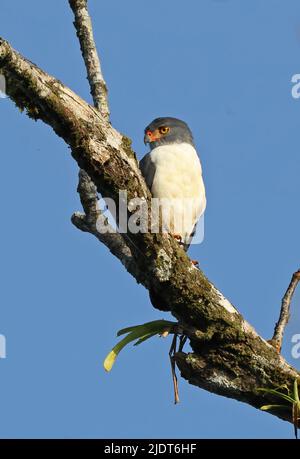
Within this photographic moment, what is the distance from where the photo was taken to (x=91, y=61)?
6137 mm

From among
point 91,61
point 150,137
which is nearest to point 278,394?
point 91,61

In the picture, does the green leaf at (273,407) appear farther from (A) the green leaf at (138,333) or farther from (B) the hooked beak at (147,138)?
(B) the hooked beak at (147,138)

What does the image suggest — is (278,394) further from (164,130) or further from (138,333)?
(164,130)

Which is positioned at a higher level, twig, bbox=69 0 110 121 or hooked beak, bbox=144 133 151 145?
hooked beak, bbox=144 133 151 145

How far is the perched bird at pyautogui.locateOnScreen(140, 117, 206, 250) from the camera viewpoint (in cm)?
694

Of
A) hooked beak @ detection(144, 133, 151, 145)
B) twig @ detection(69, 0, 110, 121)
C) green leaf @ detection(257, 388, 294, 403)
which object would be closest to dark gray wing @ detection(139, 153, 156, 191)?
hooked beak @ detection(144, 133, 151, 145)

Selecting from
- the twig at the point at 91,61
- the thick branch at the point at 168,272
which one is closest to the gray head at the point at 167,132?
the twig at the point at 91,61

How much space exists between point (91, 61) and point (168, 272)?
225cm

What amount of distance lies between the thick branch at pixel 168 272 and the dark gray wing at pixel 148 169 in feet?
6.07

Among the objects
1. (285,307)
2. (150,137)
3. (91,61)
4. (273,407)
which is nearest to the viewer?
(273,407)

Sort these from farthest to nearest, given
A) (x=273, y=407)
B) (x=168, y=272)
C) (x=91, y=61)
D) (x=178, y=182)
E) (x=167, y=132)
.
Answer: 1. (x=167, y=132)
2. (x=178, y=182)
3. (x=91, y=61)
4. (x=273, y=407)
5. (x=168, y=272)

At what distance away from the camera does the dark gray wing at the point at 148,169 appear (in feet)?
22.8

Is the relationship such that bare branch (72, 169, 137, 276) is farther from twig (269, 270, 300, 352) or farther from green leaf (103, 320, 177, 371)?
twig (269, 270, 300, 352)

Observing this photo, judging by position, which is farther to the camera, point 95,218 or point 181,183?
point 181,183
